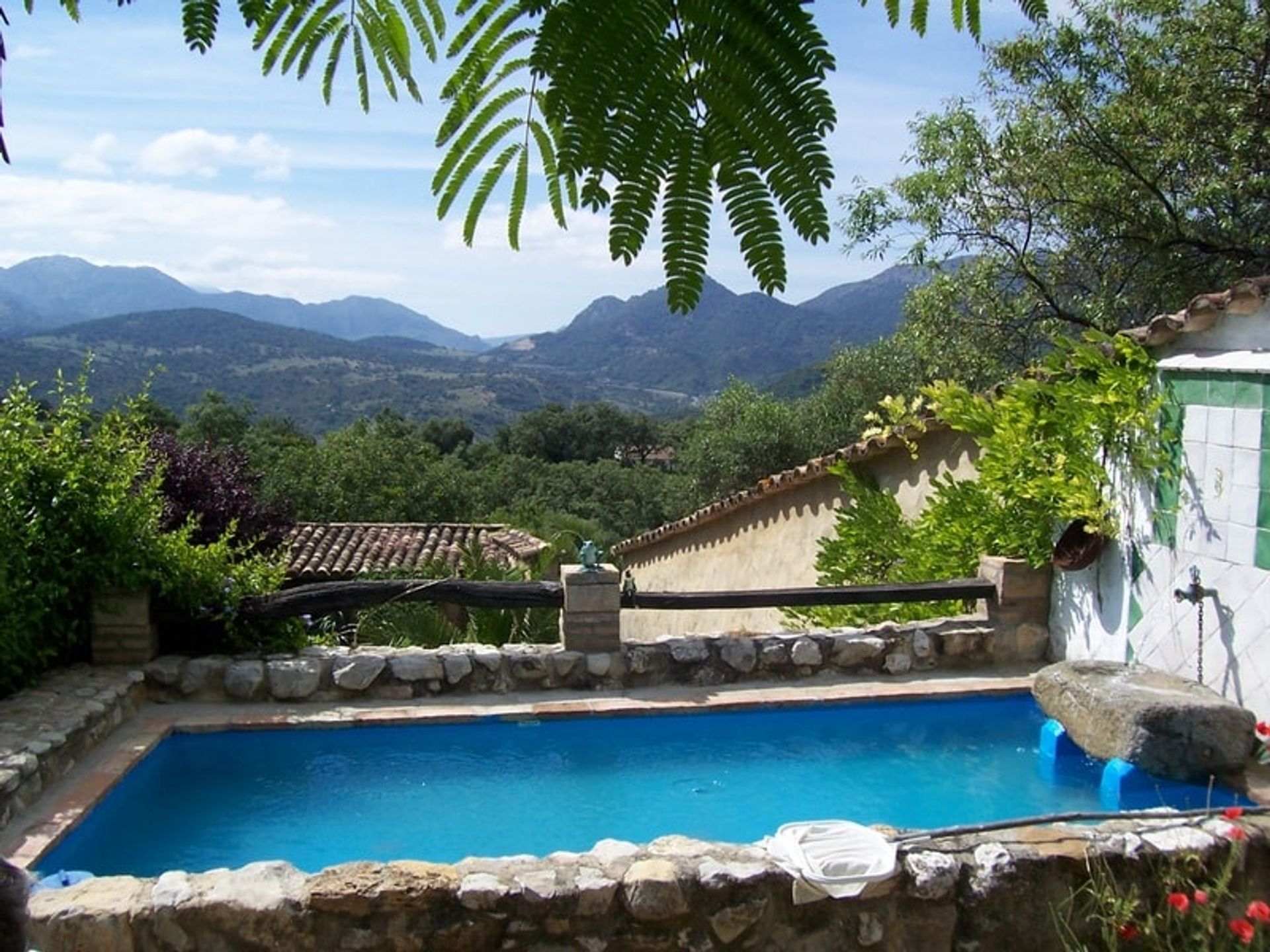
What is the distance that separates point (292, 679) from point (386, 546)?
44.3ft

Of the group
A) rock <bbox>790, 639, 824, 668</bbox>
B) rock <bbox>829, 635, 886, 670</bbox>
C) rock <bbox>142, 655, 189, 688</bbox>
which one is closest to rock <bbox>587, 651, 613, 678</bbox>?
rock <bbox>790, 639, 824, 668</bbox>

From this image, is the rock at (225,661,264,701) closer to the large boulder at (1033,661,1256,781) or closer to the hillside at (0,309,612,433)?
the large boulder at (1033,661,1256,781)

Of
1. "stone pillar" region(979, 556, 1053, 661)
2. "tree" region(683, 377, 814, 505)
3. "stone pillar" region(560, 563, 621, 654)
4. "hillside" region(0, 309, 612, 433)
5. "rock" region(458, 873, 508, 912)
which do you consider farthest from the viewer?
"hillside" region(0, 309, 612, 433)

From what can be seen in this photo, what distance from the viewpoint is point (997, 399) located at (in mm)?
9180

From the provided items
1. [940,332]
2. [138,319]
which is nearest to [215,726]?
[940,332]

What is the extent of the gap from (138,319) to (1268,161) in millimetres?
144030

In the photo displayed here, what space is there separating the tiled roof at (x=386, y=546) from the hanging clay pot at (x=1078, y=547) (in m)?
9.61

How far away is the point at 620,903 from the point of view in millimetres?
4250

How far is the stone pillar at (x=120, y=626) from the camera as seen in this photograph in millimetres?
7277

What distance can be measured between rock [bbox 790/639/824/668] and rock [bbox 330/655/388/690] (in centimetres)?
309

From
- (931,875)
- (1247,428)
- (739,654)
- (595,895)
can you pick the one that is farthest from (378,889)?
(1247,428)

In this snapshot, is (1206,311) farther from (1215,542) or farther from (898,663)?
(898,663)

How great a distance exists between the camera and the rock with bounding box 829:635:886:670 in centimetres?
828

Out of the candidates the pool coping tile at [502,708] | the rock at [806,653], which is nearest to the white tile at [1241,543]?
the pool coping tile at [502,708]
